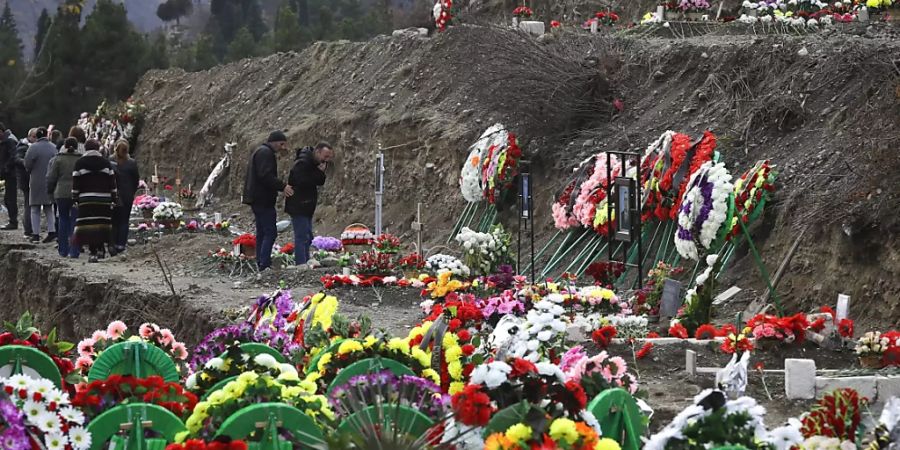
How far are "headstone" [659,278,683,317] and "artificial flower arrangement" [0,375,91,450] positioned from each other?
6725mm

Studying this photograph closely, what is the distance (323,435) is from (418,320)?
7.33 metres

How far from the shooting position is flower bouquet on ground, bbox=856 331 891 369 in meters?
9.19

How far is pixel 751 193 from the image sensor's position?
13547 millimetres

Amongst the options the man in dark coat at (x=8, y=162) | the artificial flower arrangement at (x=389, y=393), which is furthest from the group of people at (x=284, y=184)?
the artificial flower arrangement at (x=389, y=393)

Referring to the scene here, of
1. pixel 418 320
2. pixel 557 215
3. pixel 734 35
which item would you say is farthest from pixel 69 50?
pixel 418 320

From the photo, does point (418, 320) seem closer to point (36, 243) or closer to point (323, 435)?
point (323, 435)

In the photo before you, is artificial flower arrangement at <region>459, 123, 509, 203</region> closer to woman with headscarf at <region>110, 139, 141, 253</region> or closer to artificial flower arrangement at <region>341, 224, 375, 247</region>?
artificial flower arrangement at <region>341, 224, 375, 247</region>

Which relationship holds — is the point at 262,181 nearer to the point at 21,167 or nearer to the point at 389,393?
the point at 21,167

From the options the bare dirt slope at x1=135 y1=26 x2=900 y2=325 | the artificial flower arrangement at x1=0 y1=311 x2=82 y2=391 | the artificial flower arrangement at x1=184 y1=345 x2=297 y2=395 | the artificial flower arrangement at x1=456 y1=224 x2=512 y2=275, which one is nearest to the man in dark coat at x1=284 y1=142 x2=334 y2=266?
the artificial flower arrangement at x1=456 y1=224 x2=512 y2=275

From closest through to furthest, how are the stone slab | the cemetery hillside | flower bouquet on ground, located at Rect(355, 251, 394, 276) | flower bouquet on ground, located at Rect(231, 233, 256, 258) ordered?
the cemetery hillside
the stone slab
flower bouquet on ground, located at Rect(355, 251, 394, 276)
flower bouquet on ground, located at Rect(231, 233, 256, 258)

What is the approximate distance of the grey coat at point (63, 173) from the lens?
18.3 metres

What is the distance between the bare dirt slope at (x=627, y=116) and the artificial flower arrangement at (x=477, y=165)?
1.05ft

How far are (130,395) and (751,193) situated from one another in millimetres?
8075

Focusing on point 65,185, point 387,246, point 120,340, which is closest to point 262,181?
point 387,246
